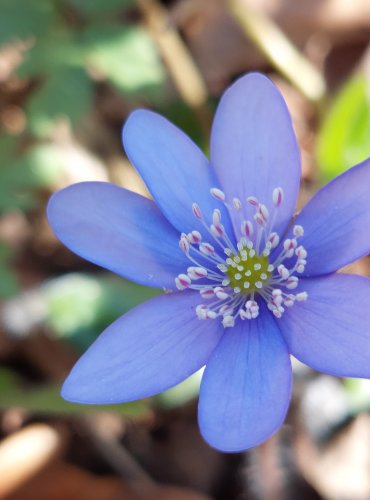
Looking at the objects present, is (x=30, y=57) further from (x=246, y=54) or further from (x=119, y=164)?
(x=246, y=54)

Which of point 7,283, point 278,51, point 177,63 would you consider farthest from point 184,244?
point 177,63

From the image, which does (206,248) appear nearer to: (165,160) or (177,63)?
(165,160)

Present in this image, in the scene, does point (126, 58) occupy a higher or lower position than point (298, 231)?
higher

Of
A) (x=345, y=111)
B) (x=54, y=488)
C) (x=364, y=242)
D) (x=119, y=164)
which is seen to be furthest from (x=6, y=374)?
(x=364, y=242)

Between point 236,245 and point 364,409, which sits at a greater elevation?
point 236,245

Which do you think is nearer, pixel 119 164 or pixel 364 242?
pixel 364 242

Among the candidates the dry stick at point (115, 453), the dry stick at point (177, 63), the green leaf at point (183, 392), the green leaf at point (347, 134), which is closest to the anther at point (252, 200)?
the green leaf at point (347, 134)

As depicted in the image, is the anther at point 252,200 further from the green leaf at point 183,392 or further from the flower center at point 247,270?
the green leaf at point 183,392
